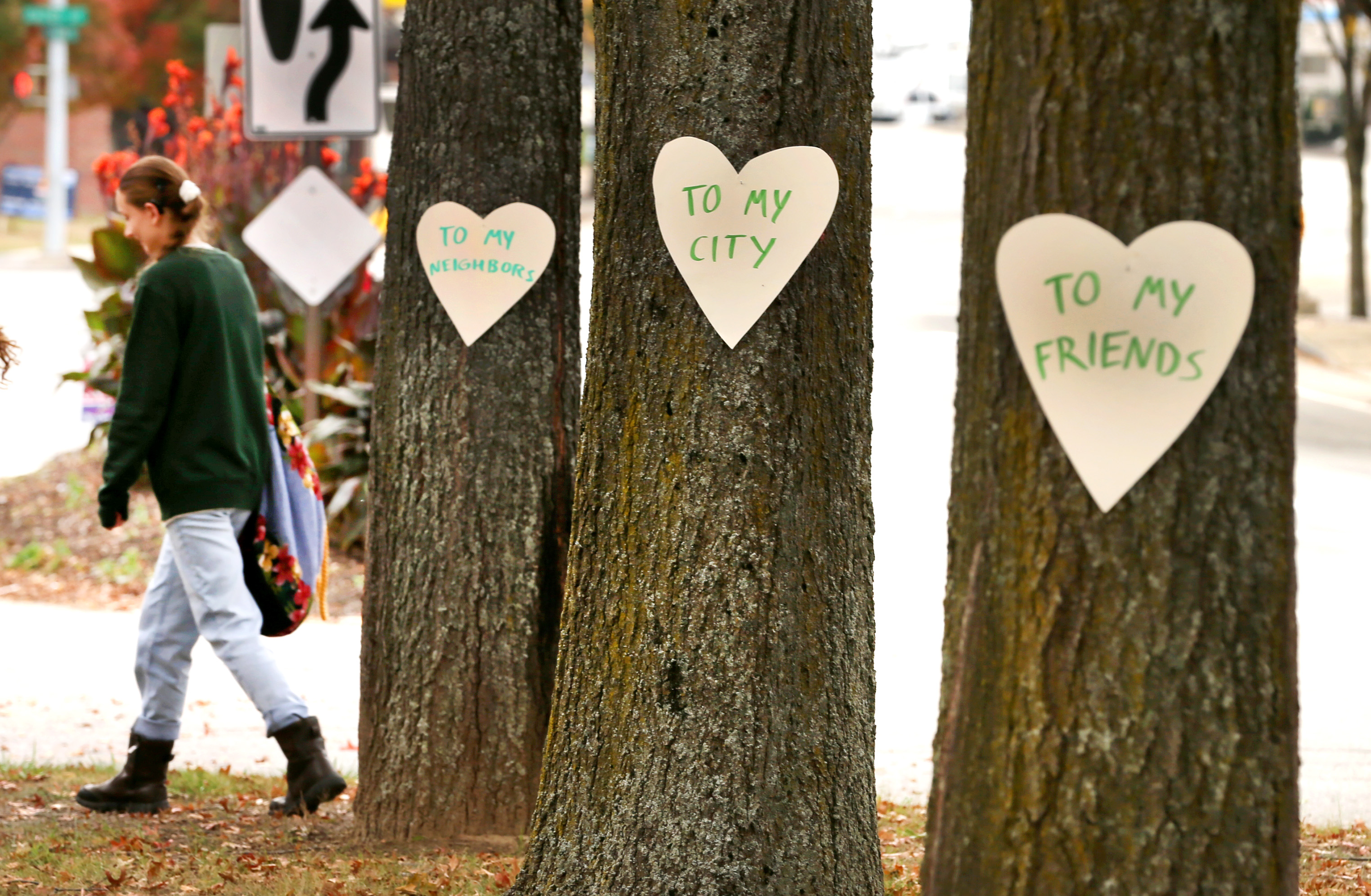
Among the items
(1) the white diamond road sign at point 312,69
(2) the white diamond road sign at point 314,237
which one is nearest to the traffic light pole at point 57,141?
(2) the white diamond road sign at point 314,237

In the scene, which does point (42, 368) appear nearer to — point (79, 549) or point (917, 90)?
point (79, 549)

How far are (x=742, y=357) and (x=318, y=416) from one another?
682 cm

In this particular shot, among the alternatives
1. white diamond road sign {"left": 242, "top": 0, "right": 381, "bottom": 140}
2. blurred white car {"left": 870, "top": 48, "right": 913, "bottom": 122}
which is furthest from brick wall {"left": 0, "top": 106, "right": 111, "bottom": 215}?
white diamond road sign {"left": 242, "top": 0, "right": 381, "bottom": 140}

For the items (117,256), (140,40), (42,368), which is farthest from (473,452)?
(140,40)

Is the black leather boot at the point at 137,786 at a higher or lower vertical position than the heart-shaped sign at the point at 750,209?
lower

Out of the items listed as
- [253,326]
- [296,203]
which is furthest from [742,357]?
[296,203]

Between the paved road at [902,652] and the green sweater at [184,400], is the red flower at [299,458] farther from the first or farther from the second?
the paved road at [902,652]

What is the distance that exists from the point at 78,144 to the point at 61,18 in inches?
688

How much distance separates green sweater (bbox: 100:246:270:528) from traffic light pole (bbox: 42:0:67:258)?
2950cm

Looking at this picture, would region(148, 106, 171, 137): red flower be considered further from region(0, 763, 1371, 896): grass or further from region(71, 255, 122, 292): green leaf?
region(0, 763, 1371, 896): grass

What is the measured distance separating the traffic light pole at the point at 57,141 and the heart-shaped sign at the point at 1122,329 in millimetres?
32602

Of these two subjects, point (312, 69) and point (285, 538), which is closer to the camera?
point (285, 538)

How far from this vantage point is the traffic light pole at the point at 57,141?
3300 centimetres

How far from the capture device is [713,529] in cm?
321
